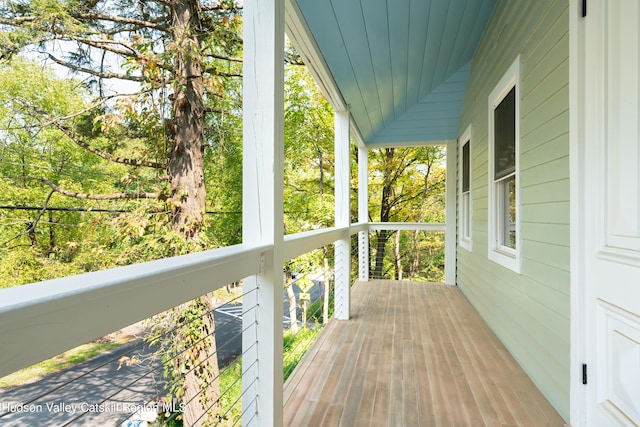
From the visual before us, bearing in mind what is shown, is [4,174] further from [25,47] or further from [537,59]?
[537,59]

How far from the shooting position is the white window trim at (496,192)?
2.41 metres

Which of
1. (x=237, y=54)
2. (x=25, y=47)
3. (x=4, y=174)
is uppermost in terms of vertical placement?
(x=237, y=54)

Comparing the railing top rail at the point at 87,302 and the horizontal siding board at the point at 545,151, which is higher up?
the horizontal siding board at the point at 545,151

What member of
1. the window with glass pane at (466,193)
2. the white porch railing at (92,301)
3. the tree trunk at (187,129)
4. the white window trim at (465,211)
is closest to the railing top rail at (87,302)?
the white porch railing at (92,301)

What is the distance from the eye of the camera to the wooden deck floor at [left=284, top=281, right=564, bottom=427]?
185cm

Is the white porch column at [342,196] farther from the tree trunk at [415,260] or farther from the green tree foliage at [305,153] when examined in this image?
the tree trunk at [415,260]

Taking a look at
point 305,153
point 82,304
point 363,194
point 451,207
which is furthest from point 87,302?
point 305,153

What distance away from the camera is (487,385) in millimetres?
2195

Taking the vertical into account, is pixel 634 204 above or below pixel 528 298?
above

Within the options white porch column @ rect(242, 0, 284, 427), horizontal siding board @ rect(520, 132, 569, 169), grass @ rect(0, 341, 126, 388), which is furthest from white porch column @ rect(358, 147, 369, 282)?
grass @ rect(0, 341, 126, 388)

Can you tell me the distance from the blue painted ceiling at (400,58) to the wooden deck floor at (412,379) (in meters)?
2.34

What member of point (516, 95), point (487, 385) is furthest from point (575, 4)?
point (487, 385)

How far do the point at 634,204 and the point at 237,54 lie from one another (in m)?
3.93

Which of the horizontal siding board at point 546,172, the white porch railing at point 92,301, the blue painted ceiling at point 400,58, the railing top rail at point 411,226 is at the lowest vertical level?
the railing top rail at point 411,226
